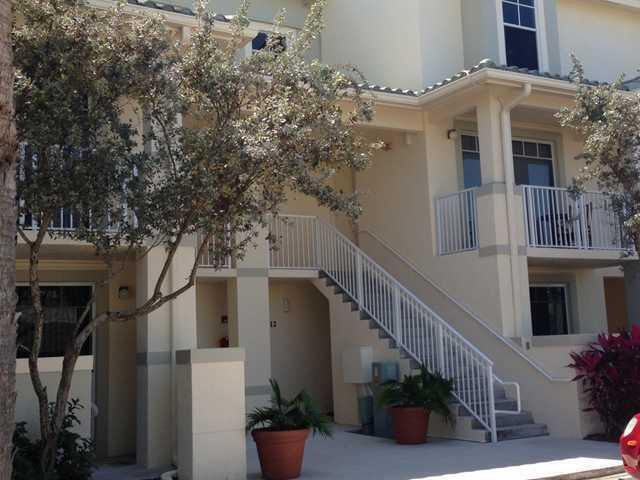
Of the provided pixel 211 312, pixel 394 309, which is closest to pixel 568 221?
pixel 394 309

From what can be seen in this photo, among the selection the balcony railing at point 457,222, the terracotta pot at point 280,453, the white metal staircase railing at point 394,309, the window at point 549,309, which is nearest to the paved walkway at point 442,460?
the terracotta pot at point 280,453

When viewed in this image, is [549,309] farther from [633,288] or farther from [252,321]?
[252,321]

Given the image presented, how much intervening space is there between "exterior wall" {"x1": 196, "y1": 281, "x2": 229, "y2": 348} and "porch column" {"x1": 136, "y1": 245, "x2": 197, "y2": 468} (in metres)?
3.71

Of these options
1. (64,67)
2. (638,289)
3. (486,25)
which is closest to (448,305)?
(638,289)

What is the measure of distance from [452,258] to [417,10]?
5.18 m

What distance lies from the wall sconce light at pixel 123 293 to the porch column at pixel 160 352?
2024 mm

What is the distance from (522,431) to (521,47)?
8.55m

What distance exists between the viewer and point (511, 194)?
13.8m

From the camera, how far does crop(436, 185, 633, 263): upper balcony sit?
14.1m

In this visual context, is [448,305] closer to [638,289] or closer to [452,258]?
[452,258]

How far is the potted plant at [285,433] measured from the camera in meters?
9.38

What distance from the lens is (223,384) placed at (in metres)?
9.51

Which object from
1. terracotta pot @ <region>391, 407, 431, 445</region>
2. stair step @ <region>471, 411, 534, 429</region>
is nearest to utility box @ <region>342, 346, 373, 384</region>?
terracotta pot @ <region>391, 407, 431, 445</region>

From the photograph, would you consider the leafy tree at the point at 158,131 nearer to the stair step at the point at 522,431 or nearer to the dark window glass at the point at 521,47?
the stair step at the point at 522,431
